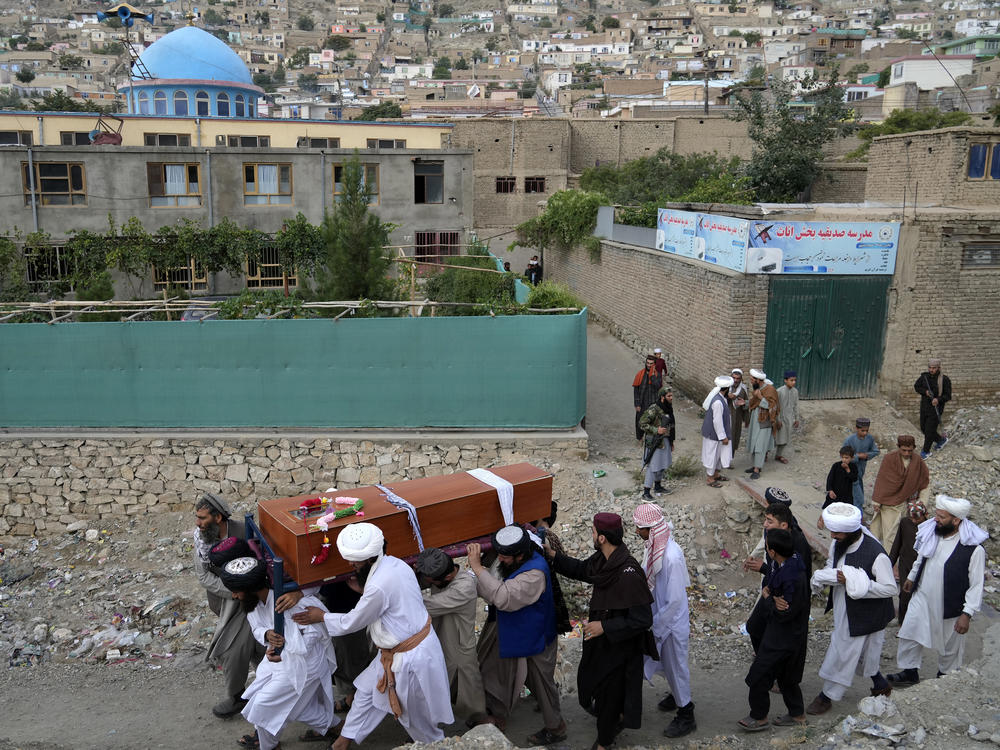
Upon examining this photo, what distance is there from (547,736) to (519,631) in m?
0.87

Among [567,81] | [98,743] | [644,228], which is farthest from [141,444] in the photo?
[567,81]

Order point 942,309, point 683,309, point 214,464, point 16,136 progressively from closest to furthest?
point 214,464, point 942,309, point 683,309, point 16,136

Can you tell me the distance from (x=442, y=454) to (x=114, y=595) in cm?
424

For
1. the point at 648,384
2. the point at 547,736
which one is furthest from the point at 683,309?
the point at 547,736

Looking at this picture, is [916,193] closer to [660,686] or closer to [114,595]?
[660,686]

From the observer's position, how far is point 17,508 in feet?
35.8

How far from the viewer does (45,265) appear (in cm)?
1989

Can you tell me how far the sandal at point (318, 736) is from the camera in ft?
17.7

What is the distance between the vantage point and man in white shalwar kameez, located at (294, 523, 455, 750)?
4.62m

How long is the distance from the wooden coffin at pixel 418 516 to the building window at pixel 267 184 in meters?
17.7

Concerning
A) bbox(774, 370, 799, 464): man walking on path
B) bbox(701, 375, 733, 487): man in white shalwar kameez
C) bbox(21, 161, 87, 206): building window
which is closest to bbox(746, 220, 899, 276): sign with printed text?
bbox(774, 370, 799, 464): man walking on path

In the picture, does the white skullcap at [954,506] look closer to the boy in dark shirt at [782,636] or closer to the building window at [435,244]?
the boy in dark shirt at [782,636]

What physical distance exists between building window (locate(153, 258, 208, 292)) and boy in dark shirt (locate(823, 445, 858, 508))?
17059 mm

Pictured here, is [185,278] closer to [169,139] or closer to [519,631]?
[169,139]
